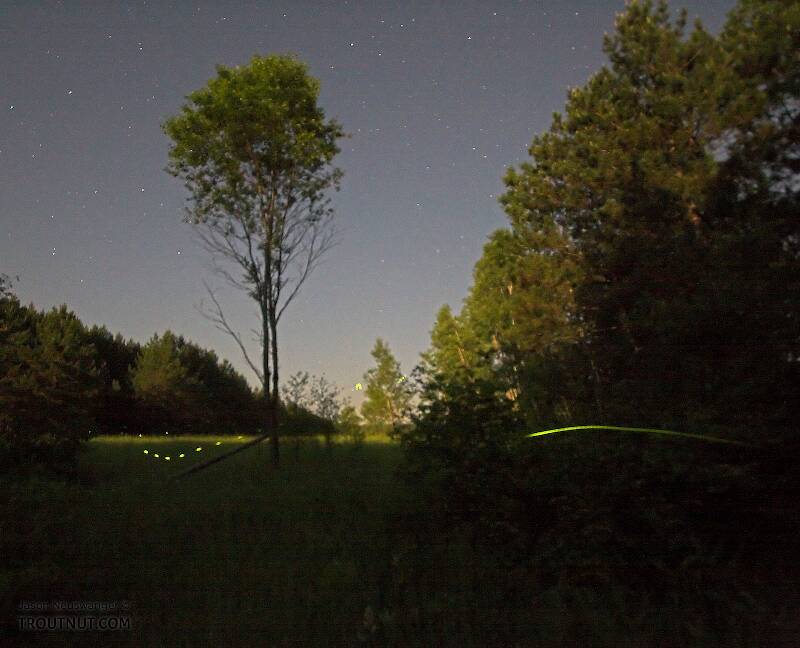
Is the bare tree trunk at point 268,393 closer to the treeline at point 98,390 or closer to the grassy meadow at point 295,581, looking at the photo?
the treeline at point 98,390

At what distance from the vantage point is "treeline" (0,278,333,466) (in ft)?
51.4

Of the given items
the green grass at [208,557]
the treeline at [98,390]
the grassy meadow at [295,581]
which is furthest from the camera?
the treeline at [98,390]

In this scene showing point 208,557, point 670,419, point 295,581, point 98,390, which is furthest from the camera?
point 98,390

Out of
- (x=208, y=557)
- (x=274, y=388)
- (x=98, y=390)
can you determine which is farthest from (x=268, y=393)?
(x=208, y=557)

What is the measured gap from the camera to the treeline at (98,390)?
51.4 ft

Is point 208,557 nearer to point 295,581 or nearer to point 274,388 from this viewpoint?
point 295,581

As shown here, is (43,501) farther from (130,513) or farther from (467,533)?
(467,533)

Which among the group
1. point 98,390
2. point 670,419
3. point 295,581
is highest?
point 98,390

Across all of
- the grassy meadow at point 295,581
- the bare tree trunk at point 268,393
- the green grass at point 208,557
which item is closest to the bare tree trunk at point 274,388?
the bare tree trunk at point 268,393

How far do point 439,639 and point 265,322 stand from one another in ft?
39.8

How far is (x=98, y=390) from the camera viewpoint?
776 inches

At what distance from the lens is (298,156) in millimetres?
17969

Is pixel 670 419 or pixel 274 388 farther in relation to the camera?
pixel 274 388

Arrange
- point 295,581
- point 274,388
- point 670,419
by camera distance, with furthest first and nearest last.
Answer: point 274,388 → point 670,419 → point 295,581
